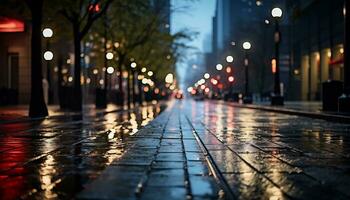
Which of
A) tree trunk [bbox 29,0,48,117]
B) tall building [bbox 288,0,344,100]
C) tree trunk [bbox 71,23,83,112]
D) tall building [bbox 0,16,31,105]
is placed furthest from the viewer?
tall building [bbox 288,0,344,100]

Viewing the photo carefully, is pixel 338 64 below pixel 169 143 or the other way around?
the other way around

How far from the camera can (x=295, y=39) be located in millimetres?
82875

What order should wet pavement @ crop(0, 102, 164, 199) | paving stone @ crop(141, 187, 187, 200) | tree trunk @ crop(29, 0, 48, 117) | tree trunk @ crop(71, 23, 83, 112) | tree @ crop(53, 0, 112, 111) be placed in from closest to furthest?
paving stone @ crop(141, 187, 187, 200) → wet pavement @ crop(0, 102, 164, 199) → tree trunk @ crop(29, 0, 48, 117) → tree @ crop(53, 0, 112, 111) → tree trunk @ crop(71, 23, 83, 112)

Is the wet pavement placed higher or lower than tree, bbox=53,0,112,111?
lower

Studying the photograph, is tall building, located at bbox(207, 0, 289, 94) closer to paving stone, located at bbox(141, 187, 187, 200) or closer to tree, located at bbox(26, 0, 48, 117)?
tree, located at bbox(26, 0, 48, 117)

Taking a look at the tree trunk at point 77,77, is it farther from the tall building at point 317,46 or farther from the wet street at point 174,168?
the tall building at point 317,46

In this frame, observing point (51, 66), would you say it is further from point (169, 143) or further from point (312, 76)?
point (169, 143)

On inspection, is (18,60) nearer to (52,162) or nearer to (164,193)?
(52,162)

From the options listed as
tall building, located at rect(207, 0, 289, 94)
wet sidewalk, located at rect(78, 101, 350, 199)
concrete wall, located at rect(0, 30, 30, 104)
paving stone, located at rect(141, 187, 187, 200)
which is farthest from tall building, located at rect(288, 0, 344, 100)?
paving stone, located at rect(141, 187, 187, 200)

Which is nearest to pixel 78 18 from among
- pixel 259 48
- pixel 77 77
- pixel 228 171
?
pixel 77 77

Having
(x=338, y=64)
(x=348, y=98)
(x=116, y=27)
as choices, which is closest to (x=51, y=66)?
(x=116, y=27)

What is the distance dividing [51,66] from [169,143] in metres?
51.2

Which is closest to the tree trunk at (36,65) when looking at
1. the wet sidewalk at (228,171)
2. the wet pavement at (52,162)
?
the wet pavement at (52,162)

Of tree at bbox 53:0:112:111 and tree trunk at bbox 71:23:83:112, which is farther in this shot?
tree trunk at bbox 71:23:83:112
